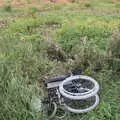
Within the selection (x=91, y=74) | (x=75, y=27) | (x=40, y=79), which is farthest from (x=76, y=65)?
(x=75, y=27)

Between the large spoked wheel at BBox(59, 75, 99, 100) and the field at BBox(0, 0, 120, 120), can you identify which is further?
the large spoked wheel at BBox(59, 75, 99, 100)

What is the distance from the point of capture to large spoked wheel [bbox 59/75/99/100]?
318cm

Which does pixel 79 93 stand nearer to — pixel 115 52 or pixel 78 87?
pixel 78 87

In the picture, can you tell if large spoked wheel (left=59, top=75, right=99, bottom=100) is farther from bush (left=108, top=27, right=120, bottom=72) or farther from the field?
bush (left=108, top=27, right=120, bottom=72)

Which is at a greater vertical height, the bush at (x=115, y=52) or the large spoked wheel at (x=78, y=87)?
the bush at (x=115, y=52)

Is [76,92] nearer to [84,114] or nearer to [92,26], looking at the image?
[84,114]

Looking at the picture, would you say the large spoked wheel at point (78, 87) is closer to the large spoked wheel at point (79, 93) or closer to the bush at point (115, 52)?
the large spoked wheel at point (79, 93)

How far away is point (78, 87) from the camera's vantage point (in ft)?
11.2

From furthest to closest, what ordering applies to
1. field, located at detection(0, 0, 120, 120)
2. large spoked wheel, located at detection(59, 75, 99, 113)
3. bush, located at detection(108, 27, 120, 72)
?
1. bush, located at detection(108, 27, 120, 72)
2. large spoked wheel, located at detection(59, 75, 99, 113)
3. field, located at detection(0, 0, 120, 120)

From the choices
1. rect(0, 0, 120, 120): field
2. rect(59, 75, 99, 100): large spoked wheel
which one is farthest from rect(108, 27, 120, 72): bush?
rect(59, 75, 99, 100): large spoked wheel

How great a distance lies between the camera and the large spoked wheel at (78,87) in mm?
3182

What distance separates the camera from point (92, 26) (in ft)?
18.9

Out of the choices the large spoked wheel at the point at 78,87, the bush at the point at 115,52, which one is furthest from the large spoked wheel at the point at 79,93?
the bush at the point at 115,52

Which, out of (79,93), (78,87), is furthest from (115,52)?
(79,93)
